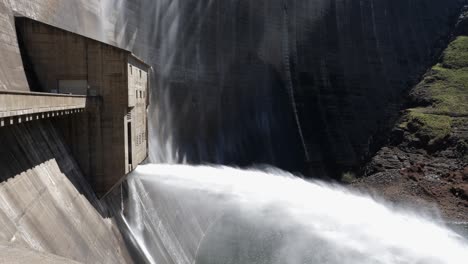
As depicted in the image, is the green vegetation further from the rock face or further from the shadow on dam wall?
the shadow on dam wall

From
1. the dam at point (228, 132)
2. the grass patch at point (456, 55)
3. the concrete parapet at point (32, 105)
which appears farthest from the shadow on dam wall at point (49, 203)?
the grass patch at point (456, 55)

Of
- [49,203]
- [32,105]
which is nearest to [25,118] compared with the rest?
[32,105]

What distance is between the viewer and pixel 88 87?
14.4m

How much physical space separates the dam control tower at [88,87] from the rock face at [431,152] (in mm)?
35626

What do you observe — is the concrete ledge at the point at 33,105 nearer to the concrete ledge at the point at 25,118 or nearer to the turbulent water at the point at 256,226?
the concrete ledge at the point at 25,118

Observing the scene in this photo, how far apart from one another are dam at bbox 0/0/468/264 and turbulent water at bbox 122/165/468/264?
0.15m

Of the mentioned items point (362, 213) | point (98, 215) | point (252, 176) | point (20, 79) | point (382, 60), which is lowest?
point (362, 213)

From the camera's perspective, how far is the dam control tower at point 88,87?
13.7 meters

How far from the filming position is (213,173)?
106ft

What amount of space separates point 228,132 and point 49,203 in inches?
1100

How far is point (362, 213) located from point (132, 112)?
25302mm

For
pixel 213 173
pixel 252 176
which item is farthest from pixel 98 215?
pixel 252 176

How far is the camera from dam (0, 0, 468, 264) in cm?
1253

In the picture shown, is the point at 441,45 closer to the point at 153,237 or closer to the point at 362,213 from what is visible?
the point at 362,213
